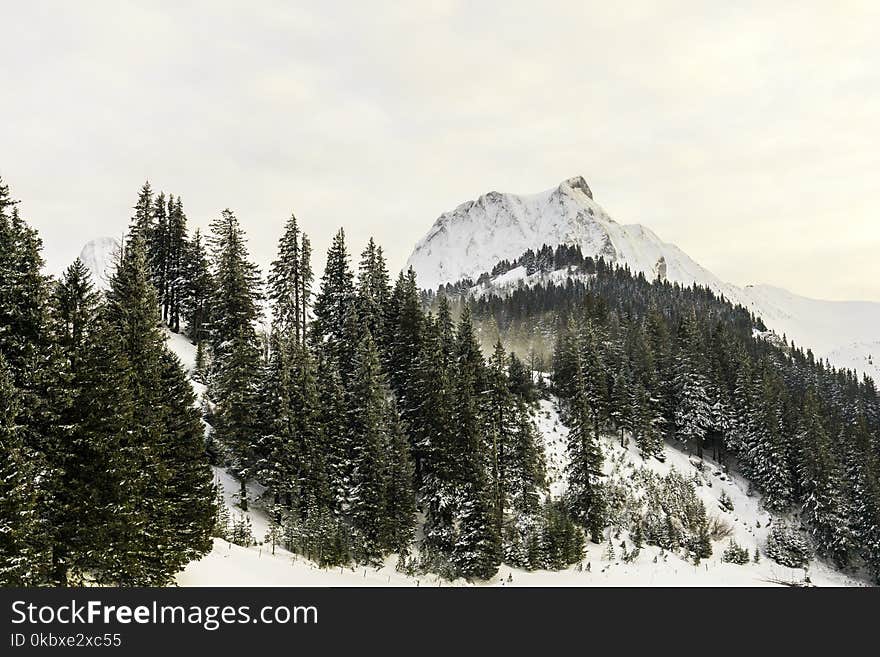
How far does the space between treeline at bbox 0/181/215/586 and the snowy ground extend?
4658mm

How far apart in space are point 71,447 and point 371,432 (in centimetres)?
2344

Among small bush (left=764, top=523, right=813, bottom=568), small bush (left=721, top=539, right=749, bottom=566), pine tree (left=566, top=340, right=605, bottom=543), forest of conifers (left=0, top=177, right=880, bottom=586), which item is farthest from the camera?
→ small bush (left=764, top=523, right=813, bottom=568)

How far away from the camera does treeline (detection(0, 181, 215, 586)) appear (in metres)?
15.9

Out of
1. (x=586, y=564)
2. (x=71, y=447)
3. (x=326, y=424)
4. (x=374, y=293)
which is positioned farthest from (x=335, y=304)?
(x=71, y=447)

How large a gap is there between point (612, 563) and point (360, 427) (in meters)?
24.0

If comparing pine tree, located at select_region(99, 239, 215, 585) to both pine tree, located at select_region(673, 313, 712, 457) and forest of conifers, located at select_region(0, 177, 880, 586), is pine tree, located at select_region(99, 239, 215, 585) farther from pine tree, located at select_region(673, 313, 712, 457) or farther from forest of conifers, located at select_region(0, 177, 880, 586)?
pine tree, located at select_region(673, 313, 712, 457)

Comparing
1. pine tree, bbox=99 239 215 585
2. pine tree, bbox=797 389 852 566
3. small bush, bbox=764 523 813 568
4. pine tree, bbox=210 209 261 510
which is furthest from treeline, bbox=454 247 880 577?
pine tree, bbox=99 239 215 585

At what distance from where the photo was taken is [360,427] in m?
42.8

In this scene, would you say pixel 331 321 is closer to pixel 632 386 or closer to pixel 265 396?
pixel 265 396

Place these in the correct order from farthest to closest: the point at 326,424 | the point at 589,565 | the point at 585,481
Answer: the point at 585,481 < the point at 589,565 < the point at 326,424

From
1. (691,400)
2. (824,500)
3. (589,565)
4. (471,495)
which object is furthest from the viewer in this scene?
(691,400)

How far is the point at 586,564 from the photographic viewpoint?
46.1 meters

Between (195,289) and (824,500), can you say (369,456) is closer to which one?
(195,289)
